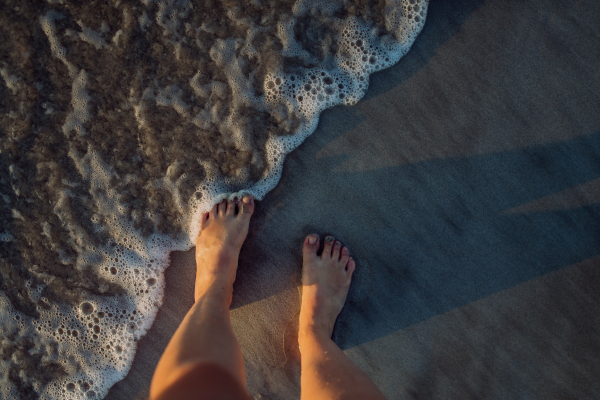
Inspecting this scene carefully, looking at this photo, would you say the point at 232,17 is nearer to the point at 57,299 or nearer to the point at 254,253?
the point at 254,253

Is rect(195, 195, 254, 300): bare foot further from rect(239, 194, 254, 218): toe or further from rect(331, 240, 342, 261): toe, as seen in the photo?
Answer: rect(331, 240, 342, 261): toe

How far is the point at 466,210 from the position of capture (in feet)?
6.17

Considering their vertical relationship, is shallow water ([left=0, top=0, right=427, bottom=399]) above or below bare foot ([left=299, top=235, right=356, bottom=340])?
above

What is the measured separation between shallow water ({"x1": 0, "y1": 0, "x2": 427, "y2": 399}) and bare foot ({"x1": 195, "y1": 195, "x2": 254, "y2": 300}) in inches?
Result: 3.7

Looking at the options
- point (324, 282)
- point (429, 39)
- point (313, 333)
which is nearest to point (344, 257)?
point (324, 282)

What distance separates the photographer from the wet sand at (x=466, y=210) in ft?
6.08

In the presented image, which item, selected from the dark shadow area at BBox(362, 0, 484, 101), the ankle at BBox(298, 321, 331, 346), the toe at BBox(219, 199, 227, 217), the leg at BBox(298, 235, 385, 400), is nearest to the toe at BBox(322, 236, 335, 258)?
the leg at BBox(298, 235, 385, 400)

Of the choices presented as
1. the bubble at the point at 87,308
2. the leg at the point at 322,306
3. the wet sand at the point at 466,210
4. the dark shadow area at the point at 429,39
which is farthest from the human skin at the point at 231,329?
the dark shadow area at the point at 429,39

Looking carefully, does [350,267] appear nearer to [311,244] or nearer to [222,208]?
[311,244]

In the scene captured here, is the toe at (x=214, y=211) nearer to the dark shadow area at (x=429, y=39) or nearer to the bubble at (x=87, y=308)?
the bubble at (x=87, y=308)

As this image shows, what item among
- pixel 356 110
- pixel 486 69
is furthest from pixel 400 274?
pixel 486 69

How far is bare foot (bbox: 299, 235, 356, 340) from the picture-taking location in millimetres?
1862

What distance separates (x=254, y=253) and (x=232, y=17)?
140cm

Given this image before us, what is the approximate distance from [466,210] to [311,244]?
0.91 m
